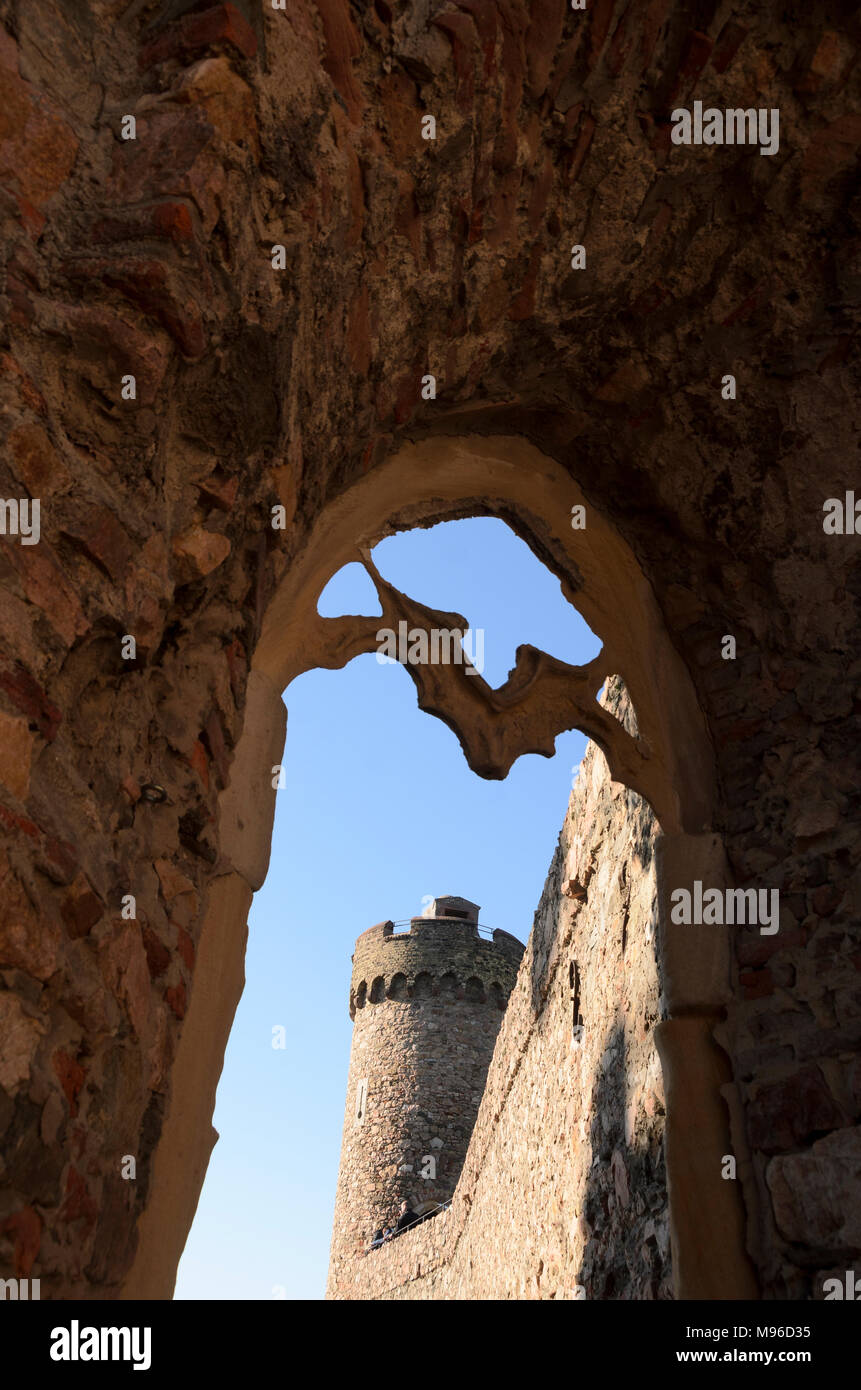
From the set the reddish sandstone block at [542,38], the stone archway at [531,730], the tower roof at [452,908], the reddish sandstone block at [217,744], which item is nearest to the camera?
the reddish sandstone block at [217,744]

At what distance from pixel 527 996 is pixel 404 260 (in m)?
5.31

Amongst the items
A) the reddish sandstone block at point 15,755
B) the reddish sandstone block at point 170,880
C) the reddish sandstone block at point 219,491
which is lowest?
the reddish sandstone block at point 170,880

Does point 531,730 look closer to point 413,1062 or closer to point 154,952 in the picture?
point 154,952

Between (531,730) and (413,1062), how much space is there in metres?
16.5

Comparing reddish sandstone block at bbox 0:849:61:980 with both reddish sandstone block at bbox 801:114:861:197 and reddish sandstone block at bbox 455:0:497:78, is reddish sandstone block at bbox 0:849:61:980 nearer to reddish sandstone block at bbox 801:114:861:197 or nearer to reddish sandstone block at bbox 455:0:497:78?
reddish sandstone block at bbox 455:0:497:78

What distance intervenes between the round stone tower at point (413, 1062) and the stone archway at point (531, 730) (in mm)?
14346

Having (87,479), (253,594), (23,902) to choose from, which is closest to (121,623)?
(87,479)

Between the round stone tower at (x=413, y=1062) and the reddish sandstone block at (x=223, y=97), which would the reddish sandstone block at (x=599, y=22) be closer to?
the reddish sandstone block at (x=223, y=97)

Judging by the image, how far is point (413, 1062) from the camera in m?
18.6

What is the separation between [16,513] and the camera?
136 centimetres

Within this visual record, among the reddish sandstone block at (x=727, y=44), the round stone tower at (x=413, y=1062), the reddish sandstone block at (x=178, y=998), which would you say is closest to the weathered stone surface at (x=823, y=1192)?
the reddish sandstone block at (x=178, y=998)

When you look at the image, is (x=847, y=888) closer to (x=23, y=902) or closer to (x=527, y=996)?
(x=23, y=902)

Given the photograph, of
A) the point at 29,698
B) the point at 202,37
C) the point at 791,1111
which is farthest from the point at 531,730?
the point at 29,698

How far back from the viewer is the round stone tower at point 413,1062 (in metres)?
Answer: 16.7
